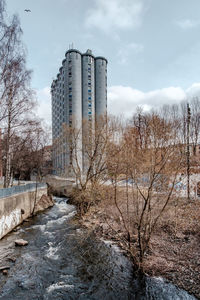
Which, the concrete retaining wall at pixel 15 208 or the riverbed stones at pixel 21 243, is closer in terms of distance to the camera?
the riverbed stones at pixel 21 243

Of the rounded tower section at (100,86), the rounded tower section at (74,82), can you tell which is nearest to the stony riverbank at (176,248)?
the rounded tower section at (74,82)

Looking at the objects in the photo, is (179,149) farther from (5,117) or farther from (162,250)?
(5,117)

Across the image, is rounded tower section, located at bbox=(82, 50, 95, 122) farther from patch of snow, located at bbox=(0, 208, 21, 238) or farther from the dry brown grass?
the dry brown grass

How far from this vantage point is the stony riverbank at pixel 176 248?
18.0 ft

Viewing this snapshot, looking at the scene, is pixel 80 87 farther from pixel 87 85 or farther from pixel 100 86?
pixel 100 86

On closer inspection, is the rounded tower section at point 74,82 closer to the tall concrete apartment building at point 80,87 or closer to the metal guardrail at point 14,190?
the tall concrete apartment building at point 80,87

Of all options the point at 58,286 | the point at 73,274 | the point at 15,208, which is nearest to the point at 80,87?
the point at 15,208

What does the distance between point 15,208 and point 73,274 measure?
6822 mm

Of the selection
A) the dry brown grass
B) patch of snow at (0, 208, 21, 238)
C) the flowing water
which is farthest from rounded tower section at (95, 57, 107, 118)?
the flowing water

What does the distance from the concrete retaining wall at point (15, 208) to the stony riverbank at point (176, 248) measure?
4.78m

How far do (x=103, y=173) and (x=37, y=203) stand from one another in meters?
6.96

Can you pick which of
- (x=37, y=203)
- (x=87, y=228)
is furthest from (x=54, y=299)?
(x=37, y=203)

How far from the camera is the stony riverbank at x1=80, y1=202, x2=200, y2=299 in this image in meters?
5.47

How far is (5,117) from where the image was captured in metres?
10.7
